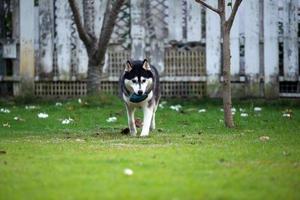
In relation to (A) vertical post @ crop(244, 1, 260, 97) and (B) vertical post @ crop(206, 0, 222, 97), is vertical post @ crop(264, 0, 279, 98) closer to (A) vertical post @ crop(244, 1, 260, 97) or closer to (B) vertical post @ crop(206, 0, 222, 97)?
(A) vertical post @ crop(244, 1, 260, 97)

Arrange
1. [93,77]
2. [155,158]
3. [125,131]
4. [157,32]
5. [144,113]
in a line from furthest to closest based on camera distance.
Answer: [157,32]
[93,77]
[125,131]
[144,113]
[155,158]

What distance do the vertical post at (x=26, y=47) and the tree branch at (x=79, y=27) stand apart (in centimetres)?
204

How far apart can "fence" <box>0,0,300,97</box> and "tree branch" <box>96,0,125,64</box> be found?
131cm

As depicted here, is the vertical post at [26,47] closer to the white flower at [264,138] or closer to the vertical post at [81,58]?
the vertical post at [81,58]

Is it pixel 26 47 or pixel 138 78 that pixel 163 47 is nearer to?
pixel 26 47

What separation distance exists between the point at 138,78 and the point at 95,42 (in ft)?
17.5

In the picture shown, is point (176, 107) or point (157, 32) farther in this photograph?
point (157, 32)

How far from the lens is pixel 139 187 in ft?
21.9

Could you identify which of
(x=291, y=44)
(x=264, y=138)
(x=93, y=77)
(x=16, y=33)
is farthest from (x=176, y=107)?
(x=264, y=138)

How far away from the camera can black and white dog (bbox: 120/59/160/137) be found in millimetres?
12000

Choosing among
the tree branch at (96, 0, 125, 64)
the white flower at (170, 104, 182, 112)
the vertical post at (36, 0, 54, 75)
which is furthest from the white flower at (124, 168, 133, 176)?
the vertical post at (36, 0, 54, 75)

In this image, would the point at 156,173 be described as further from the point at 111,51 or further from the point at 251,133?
the point at 111,51

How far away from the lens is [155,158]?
28.2ft

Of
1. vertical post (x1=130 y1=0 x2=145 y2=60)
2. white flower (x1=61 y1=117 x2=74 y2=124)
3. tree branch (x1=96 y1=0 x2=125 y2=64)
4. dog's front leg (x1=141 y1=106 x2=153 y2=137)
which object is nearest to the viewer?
dog's front leg (x1=141 y1=106 x2=153 y2=137)
